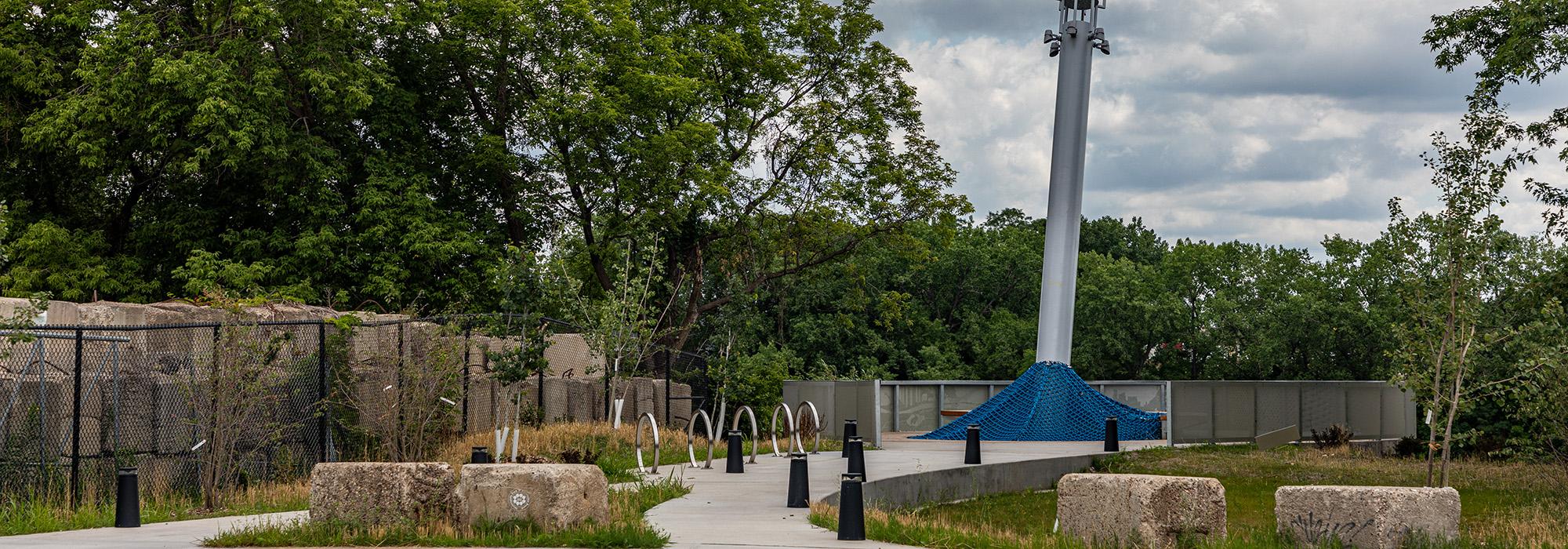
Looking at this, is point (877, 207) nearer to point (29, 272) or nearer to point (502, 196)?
point (502, 196)

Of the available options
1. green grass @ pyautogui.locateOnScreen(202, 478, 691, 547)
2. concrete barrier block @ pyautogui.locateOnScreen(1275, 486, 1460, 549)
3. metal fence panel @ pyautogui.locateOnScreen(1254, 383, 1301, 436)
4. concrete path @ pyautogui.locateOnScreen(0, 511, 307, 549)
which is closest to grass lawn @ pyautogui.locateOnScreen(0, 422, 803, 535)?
concrete path @ pyautogui.locateOnScreen(0, 511, 307, 549)

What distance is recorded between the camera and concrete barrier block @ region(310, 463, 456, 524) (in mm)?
10984

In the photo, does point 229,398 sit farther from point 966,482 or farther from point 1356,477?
point 1356,477

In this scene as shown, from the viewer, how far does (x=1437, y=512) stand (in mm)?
10383

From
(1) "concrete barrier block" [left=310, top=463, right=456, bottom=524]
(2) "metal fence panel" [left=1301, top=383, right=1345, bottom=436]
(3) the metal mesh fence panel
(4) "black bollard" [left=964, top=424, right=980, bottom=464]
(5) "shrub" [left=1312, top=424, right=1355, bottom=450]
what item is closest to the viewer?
(1) "concrete barrier block" [left=310, top=463, right=456, bottom=524]

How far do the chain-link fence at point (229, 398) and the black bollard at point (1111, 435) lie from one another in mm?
9359

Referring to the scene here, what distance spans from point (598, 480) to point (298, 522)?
2.62 m

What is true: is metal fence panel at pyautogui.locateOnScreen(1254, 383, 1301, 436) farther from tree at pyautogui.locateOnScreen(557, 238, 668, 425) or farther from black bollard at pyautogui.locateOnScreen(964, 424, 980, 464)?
tree at pyautogui.locateOnScreen(557, 238, 668, 425)

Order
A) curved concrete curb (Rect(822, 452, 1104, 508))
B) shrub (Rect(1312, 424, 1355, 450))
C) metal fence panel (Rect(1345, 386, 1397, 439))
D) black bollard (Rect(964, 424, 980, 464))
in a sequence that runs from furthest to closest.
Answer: metal fence panel (Rect(1345, 386, 1397, 439))
shrub (Rect(1312, 424, 1355, 450))
black bollard (Rect(964, 424, 980, 464))
curved concrete curb (Rect(822, 452, 1104, 508))

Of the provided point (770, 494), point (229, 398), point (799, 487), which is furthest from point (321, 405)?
point (799, 487)

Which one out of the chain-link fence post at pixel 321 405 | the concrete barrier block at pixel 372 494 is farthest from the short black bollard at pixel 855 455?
the chain-link fence post at pixel 321 405

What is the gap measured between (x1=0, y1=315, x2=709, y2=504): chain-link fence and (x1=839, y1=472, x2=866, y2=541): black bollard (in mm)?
7505

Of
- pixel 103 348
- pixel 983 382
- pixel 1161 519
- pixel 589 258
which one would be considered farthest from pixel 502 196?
pixel 1161 519

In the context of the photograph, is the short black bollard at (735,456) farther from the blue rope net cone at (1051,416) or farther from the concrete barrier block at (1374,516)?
the blue rope net cone at (1051,416)
